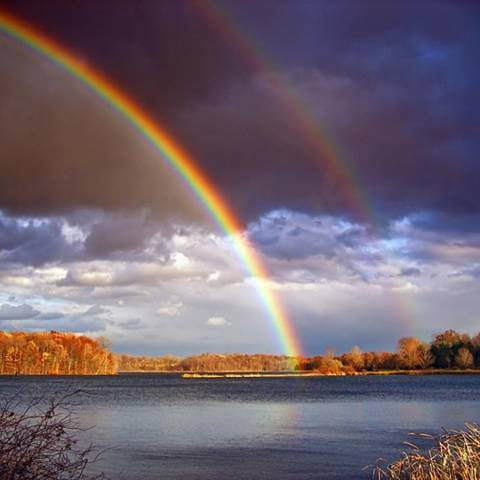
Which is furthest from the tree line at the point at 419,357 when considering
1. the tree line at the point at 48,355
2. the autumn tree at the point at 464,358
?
the tree line at the point at 48,355

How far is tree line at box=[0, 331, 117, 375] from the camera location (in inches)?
7283

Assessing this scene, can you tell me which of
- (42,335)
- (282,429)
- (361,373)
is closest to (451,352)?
(361,373)

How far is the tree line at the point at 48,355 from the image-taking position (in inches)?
7283

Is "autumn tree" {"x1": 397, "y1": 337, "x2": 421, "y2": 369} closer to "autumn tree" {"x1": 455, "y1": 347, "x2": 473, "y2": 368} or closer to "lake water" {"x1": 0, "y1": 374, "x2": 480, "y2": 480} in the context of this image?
"autumn tree" {"x1": 455, "y1": 347, "x2": 473, "y2": 368}

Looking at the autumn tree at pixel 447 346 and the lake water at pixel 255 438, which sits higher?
the autumn tree at pixel 447 346

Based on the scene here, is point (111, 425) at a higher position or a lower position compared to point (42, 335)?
lower

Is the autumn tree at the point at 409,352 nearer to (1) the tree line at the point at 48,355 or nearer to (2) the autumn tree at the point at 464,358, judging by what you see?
(2) the autumn tree at the point at 464,358

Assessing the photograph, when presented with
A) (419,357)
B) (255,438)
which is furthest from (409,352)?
(255,438)

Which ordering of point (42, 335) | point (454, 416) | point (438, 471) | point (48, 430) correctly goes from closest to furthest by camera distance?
point (48, 430) < point (438, 471) < point (454, 416) < point (42, 335)

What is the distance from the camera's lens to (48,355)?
619ft

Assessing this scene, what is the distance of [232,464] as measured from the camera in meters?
27.7

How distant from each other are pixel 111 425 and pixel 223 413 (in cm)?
1410

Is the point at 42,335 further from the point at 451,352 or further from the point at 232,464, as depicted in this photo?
the point at 232,464

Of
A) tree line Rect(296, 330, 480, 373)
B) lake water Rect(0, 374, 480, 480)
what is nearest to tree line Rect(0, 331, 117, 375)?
tree line Rect(296, 330, 480, 373)
